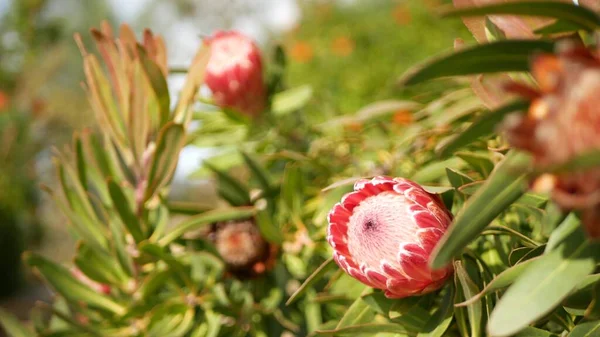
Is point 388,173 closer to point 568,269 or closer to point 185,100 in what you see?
point 185,100

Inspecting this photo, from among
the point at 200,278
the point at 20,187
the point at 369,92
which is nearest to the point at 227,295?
the point at 200,278

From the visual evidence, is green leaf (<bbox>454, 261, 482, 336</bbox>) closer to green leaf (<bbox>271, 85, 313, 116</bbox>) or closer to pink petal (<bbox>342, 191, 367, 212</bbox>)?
pink petal (<bbox>342, 191, 367, 212</bbox>)

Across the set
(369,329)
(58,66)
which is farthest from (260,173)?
(58,66)

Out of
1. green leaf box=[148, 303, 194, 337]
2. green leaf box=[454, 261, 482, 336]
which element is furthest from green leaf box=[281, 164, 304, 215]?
green leaf box=[454, 261, 482, 336]

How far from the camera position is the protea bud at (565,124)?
0.17 metres

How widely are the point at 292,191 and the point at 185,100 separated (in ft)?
0.40

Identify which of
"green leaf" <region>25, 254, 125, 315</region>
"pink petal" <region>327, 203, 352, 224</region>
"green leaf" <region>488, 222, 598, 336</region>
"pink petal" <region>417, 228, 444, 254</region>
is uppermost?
"green leaf" <region>488, 222, 598, 336</region>

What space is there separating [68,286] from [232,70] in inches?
10.6

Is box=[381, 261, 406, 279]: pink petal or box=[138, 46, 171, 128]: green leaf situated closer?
box=[381, 261, 406, 279]: pink petal

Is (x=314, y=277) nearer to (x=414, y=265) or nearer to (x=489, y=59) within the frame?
(x=414, y=265)

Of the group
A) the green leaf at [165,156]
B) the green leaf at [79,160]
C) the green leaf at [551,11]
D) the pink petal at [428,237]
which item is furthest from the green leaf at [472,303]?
the green leaf at [79,160]

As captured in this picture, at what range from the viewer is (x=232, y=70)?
2.04ft

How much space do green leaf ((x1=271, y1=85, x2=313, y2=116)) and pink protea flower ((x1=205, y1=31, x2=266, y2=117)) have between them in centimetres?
4

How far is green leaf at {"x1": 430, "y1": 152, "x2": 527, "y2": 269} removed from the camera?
8.2 inches
